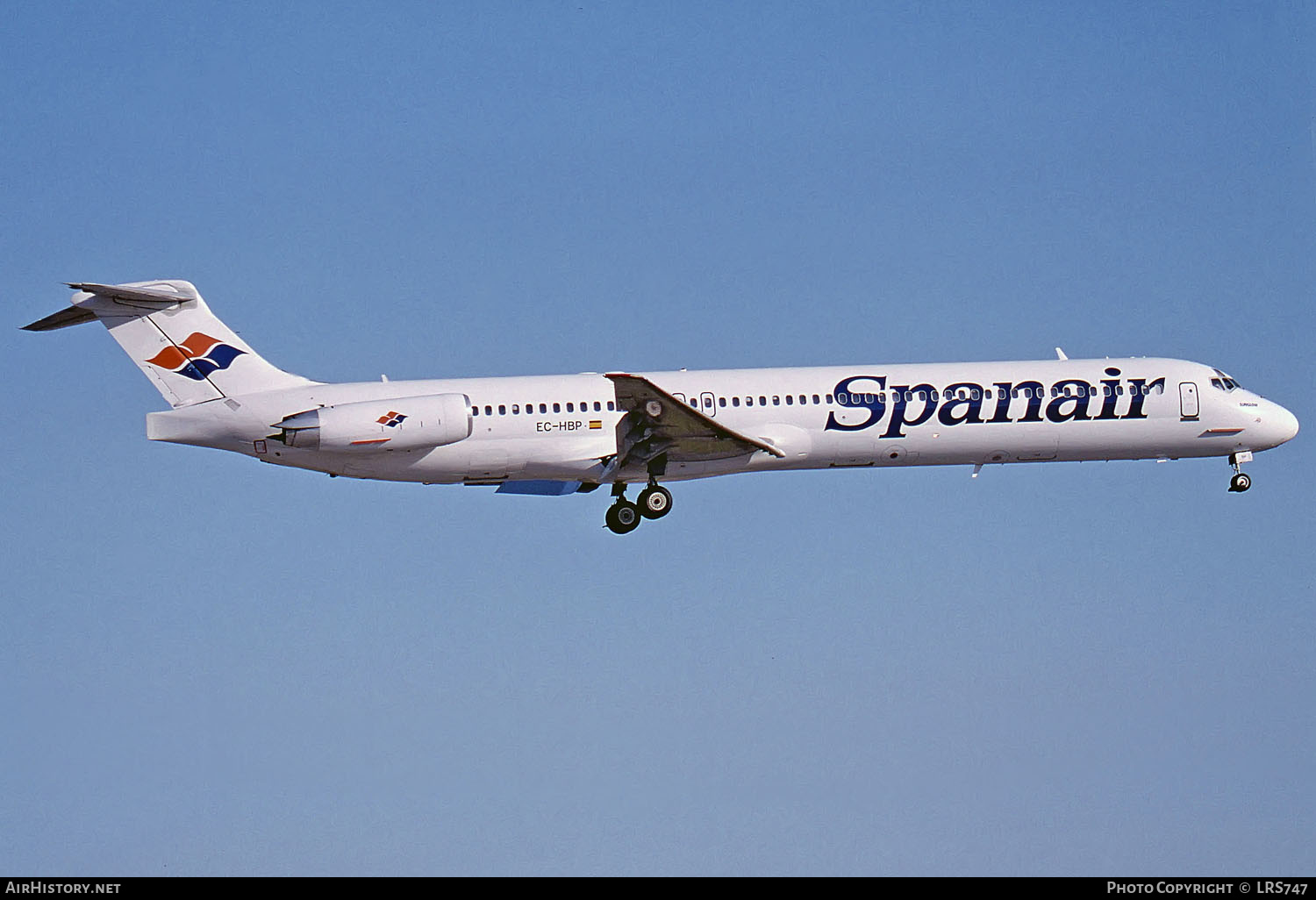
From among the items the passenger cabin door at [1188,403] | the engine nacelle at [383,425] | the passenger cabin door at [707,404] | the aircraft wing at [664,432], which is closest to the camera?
the engine nacelle at [383,425]

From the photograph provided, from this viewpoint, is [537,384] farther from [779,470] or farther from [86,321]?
[86,321]

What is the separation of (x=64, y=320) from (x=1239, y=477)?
26.2m

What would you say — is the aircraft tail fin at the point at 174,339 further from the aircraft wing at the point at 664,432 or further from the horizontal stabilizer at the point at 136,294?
the aircraft wing at the point at 664,432

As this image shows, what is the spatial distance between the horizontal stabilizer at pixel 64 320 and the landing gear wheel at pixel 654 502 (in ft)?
39.3

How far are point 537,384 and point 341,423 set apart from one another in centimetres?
453

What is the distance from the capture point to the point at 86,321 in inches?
1314

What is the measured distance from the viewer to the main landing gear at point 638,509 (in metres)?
35.5

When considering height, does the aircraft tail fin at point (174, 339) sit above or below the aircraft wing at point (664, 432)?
above

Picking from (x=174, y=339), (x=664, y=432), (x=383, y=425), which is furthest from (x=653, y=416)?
(x=174, y=339)

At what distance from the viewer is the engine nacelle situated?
32.2m

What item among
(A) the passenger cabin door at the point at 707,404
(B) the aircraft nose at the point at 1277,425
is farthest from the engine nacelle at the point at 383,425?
(B) the aircraft nose at the point at 1277,425

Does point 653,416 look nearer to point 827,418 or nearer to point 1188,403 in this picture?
point 827,418
